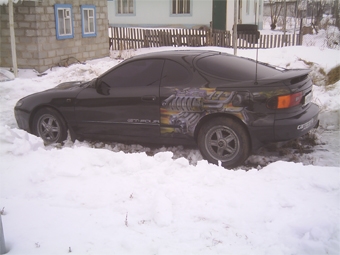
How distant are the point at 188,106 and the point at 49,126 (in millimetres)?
2516

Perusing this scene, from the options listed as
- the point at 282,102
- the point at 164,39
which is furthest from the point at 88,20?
the point at 282,102

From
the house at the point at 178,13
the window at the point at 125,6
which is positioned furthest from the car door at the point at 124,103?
the window at the point at 125,6

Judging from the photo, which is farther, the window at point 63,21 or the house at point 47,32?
the window at point 63,21

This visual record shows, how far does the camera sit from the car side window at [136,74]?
5.71m

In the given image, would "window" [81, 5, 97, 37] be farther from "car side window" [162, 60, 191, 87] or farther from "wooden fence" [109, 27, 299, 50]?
"car side window" [162, 60, 191, 87]

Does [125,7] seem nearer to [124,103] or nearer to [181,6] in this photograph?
[181,6]

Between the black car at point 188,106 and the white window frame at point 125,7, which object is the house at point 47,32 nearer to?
the black car at point 188,106

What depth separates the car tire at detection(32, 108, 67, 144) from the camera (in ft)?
20.7

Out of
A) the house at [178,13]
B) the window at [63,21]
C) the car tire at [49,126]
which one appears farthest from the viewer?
the house at [178,13]

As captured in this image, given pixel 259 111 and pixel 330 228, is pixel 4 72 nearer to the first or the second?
pixel 259 111

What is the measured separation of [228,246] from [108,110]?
138 inches

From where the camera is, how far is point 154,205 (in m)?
3.45

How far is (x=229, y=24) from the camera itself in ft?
77.1

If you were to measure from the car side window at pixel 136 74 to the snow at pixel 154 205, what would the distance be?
4.75ft
